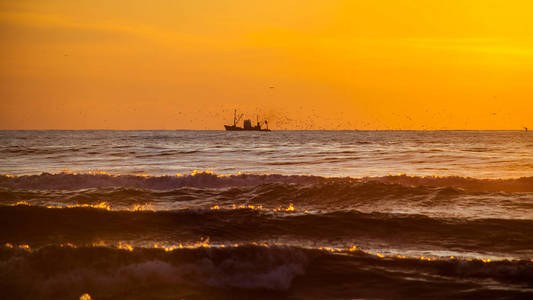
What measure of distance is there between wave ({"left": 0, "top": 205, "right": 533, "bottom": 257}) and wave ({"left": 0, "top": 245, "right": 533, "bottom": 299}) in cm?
181

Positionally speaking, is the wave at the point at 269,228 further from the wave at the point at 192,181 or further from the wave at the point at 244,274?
the wave at the point at 192,181

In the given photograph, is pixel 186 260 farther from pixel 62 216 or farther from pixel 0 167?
pixel 0 167

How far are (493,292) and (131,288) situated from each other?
6.08 m

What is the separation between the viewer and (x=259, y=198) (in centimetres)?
1827

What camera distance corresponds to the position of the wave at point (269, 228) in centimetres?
1138

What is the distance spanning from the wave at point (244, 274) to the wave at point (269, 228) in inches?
71.2

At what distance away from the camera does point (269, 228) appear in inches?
500

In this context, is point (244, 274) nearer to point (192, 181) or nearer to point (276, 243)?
point (276, 243)

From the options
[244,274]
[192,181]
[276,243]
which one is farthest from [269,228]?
[192,181]

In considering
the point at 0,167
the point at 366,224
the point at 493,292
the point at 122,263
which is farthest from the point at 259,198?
the point at 0,167

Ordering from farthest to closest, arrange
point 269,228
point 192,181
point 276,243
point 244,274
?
point 192,181
point 269,228
point 276,243
point 244,274

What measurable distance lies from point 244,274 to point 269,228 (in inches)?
159

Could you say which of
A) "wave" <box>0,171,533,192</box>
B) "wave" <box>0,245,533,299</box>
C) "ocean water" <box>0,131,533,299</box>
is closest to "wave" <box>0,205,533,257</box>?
"ocean water" <box>0,131,533,299</box>

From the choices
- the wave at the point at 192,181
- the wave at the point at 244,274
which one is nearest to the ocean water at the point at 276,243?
the wave at the point at 244,274
